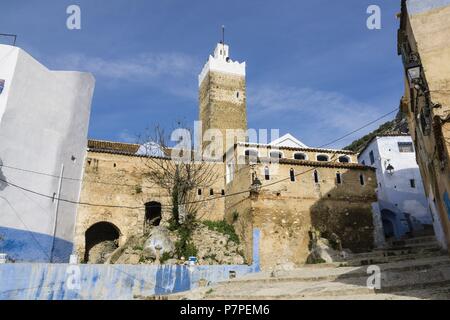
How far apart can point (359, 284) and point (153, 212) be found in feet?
60.8

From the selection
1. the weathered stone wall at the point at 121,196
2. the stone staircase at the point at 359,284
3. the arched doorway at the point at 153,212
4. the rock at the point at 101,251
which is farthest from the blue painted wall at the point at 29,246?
the stone staircase at the point at 359,284

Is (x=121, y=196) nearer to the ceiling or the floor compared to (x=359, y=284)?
nearer to the ceiling

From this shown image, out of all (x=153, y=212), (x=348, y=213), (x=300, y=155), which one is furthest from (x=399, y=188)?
(x=153, y=212)

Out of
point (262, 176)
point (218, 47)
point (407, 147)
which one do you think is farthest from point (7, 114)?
point (407, 147)

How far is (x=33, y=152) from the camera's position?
21.1m

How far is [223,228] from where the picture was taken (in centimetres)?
2531

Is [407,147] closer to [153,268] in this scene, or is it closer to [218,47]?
[218,47]

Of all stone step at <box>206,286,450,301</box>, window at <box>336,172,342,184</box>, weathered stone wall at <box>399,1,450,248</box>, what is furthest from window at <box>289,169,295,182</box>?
stone step at <box>206,286,450,301</box>

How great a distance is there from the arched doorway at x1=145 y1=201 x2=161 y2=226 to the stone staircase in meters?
10.9

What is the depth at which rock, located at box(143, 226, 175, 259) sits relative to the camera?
71.8ft

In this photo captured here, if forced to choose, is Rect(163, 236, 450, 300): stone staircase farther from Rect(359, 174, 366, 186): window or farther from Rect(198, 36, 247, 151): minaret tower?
Rect(198, 36, 247, 151): minaret tower

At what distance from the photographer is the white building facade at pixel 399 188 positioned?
30.1 meters

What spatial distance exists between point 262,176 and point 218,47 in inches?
831

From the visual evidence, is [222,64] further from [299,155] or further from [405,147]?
[405,147]
